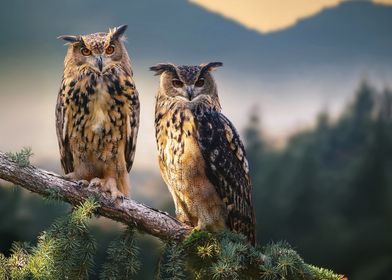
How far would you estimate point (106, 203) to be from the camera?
193 centimetres

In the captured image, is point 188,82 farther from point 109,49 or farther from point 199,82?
point 109,49

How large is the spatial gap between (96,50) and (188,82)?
1.02 feet

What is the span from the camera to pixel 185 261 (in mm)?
1867

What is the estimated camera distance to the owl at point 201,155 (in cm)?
209

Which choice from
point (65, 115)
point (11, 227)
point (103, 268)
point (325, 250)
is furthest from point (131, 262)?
point (325, 250)

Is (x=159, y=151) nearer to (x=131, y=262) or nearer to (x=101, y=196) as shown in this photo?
(x=101, y=196)

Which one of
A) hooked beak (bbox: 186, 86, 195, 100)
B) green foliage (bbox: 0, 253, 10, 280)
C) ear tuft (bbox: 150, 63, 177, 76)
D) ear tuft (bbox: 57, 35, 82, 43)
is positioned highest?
ear tuft (bbox: 150, 63, 177, 76)

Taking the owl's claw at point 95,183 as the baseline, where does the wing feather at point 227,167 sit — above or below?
above

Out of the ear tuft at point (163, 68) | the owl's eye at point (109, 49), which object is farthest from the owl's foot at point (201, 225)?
the owl's eye at point (109, 49)

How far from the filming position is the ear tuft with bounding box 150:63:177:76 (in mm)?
2146

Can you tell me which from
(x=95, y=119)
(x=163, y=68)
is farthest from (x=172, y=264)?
(x=163, y=68)

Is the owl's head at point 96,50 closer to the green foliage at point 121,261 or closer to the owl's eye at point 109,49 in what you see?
the owl's eye at point 109,49

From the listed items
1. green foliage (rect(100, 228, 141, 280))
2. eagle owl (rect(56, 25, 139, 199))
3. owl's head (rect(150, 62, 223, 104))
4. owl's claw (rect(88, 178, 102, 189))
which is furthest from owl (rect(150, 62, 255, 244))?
green foliage (rect(100, 228, 141, 280))

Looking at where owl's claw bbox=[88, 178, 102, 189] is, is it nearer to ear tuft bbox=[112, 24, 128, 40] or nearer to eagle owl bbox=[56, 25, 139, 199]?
eagle owl bbox=[56, 25, 139, 199]
